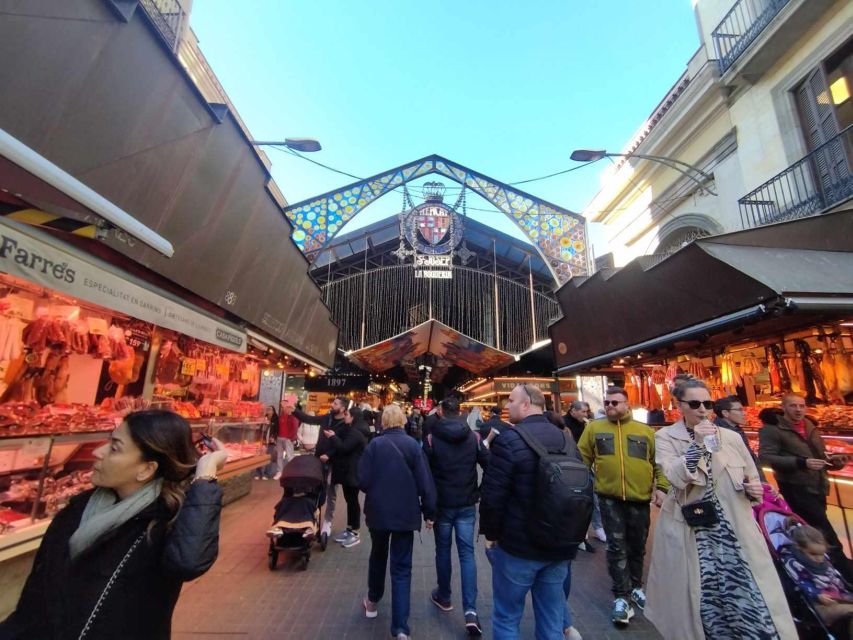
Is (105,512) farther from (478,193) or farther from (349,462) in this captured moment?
(478,193)

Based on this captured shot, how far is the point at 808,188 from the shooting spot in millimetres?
5711

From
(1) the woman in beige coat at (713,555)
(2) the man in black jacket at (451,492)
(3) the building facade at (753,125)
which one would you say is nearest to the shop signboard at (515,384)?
(3) the building facade at (753,125)

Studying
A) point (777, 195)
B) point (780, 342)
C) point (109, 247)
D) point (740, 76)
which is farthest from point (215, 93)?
point (780, 342)

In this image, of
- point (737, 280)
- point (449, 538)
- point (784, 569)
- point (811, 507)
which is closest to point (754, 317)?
point (737, 280)

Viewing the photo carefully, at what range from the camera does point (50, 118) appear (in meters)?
2.94

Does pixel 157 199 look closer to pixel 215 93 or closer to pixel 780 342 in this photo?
pixel 215 93

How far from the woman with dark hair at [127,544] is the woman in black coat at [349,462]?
354cm

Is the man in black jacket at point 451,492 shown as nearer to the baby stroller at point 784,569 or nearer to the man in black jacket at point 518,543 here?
the man in black jacket at point 518,543

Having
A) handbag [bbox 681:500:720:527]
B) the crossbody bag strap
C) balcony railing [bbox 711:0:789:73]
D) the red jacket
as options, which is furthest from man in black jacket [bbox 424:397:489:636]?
balcony railing [bbox 711:0:789:73]

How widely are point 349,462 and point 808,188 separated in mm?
7733

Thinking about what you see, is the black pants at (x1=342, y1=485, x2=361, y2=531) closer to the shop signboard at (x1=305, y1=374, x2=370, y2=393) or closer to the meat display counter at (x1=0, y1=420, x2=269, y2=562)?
the meat display counter at (x1=0, y1=420, x2=269, y2=562)

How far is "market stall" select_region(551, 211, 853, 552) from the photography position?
4227mm

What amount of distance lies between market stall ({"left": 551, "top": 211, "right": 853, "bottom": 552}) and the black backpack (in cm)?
365

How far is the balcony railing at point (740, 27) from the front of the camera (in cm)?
632
